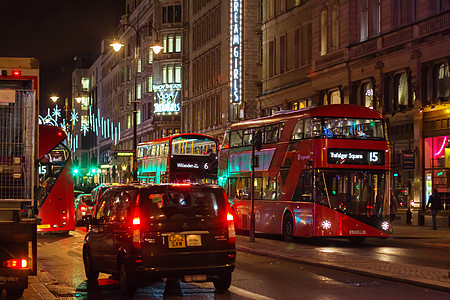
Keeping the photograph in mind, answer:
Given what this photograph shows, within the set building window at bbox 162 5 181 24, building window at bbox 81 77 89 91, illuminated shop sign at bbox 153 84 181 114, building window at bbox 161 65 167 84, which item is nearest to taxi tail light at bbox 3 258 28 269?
illuminated shop sign at bbox 153 84 181 114

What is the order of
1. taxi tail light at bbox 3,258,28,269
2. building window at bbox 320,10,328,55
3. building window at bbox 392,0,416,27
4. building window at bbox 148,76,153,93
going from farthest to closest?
building window at bbox 148,76,153,93, building window at bbox 320,10,328,55, building window at bbox 392,0,416,27, taxi tail light at bbox 3,258,28,269

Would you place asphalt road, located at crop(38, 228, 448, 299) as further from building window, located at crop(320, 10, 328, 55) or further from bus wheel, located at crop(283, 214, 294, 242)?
building window, located at crop(320, 10, 328, 55)

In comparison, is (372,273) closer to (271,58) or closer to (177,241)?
(177,241)

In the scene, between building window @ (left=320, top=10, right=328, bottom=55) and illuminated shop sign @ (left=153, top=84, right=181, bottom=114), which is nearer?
building window @ (left=320, top=10, right=328, bottom=55)

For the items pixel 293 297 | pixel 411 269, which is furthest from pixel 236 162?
pixel 293 297

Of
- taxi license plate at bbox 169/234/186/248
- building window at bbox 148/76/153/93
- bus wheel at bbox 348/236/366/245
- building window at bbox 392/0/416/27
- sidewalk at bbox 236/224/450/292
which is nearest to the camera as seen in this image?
taxi license plate at bbox 169/234/186/248

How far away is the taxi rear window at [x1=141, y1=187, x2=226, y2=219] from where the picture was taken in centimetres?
1344

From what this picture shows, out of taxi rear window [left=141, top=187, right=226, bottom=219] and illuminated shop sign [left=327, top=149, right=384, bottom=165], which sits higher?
illuminated shop sign [left=327, top=149, right=384, bottom=165]

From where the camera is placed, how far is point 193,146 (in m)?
40.5

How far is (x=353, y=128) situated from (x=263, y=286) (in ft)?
40.1

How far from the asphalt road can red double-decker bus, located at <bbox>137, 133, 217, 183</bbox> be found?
19.7 metres

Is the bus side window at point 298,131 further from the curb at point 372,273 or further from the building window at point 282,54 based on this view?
the building window at point 282,54

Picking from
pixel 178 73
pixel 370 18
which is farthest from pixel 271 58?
pixel 178 73

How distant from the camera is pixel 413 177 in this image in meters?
38.2
